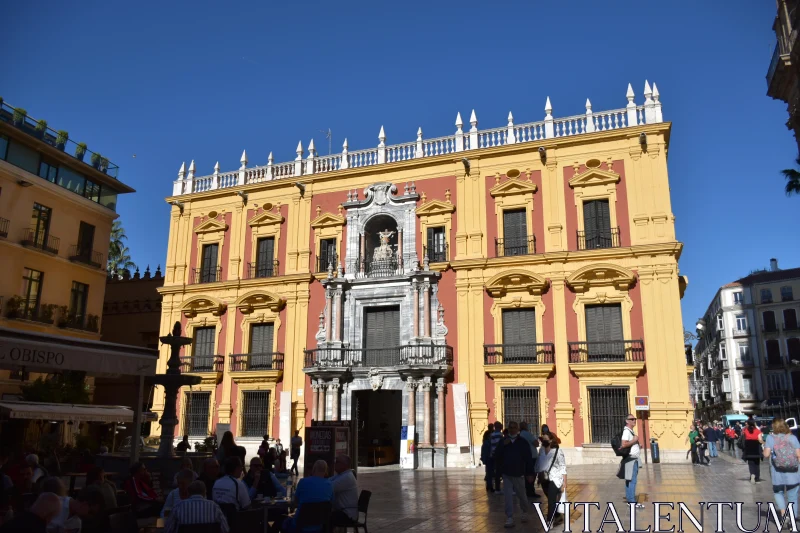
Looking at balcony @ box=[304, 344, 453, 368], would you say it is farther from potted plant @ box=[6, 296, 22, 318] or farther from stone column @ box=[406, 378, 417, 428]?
potted plant @ box=[6, 296, 22, 318]

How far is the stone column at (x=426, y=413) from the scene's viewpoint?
936 inches

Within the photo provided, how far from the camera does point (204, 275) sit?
3047 centimetres

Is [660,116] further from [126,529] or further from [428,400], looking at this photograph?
[126,529]

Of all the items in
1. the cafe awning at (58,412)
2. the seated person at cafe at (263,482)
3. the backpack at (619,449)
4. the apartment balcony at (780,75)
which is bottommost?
the seated person at cafe at (263,482)

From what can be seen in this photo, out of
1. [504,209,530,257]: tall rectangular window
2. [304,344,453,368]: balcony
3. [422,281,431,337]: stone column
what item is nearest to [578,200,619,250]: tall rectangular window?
[504,209,530,257]: tall rectangular window

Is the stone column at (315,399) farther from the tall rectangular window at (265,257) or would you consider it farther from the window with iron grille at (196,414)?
the tall rectangular window at (265,257)

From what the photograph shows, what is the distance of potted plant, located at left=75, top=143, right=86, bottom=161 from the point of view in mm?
28391

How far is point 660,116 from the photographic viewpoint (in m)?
24.7

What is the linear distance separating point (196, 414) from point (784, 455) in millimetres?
24350

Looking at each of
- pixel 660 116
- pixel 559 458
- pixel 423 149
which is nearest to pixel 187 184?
pixel 423 149

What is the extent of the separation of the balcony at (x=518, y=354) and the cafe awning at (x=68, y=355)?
49.1ft

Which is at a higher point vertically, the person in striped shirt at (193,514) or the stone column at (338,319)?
the stone column at (338,319)

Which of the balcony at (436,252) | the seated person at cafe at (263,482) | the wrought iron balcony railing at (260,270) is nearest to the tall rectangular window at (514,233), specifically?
the balcony at (436,252)

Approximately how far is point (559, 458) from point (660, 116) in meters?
18.5
